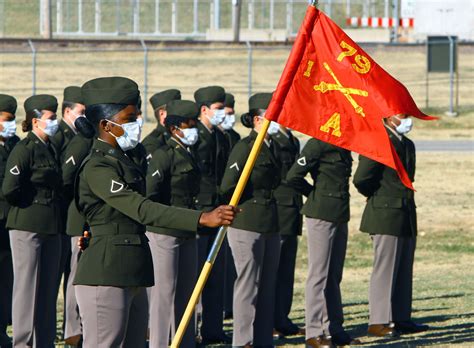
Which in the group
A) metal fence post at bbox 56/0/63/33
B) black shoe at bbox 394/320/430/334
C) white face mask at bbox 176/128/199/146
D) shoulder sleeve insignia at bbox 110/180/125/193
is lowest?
black shoe at bbox 394/320/430/334

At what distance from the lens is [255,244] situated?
1154 centimetres

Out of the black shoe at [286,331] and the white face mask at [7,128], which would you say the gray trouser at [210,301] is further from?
the white face mask at [7,128]

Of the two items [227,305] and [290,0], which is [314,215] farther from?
[290,0]

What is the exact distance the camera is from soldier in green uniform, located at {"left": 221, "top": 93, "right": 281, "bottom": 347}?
1150 centimetres

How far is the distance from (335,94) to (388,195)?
441 cm

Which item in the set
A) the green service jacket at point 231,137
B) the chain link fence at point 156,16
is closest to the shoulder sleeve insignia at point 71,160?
the green service jacket at point 231,137

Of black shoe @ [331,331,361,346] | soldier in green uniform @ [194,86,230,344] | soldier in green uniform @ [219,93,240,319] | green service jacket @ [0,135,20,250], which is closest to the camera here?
green service jacket @ [0,135,20,250]

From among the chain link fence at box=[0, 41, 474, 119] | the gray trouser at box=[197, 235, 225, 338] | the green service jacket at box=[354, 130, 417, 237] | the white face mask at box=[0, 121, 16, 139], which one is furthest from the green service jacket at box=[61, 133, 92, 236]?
the chain link fence at box=[0, 41, 474, 119]

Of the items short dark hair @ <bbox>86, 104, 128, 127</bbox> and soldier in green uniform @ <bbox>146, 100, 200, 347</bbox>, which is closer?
short dark hair @ <bbox>86, 104, 128, 127</bbox>

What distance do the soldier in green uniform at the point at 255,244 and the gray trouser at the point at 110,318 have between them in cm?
326

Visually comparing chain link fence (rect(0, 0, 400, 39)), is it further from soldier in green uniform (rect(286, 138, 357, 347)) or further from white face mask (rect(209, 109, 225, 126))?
soldier in green uniform (rect(286, 138, 357, 347))

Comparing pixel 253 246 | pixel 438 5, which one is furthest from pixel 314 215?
pixel 438 5

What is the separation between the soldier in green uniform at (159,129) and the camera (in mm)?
12734

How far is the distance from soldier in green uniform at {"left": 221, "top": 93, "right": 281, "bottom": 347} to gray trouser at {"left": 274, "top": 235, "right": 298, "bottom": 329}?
4.59 ft
